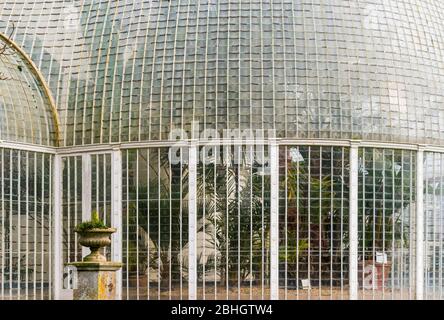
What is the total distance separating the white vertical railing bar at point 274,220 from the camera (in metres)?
38.1

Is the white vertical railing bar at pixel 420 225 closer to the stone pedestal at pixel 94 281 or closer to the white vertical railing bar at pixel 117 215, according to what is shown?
the white vertical railing bar at pixel 117 215

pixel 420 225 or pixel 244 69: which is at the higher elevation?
pixel 244 69

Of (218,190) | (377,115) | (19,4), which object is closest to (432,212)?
(377,115)

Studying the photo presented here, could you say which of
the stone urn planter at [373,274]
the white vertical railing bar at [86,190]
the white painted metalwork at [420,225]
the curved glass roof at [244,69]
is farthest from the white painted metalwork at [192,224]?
the white painted metalwork at [420,225]

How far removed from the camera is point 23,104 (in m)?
39.5

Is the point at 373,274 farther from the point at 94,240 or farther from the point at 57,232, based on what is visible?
the point at 94,240

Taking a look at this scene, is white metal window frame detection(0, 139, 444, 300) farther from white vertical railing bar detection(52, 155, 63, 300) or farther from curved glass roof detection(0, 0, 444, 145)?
curved glass roof detection(0, 0, 444, 145)

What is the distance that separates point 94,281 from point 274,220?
9.67 metres

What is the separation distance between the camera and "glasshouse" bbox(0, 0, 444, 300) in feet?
126

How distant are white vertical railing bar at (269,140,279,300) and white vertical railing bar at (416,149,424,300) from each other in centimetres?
564

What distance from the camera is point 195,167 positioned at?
127 ft

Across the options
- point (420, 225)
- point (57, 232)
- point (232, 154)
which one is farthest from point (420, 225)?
point (57, 232)
